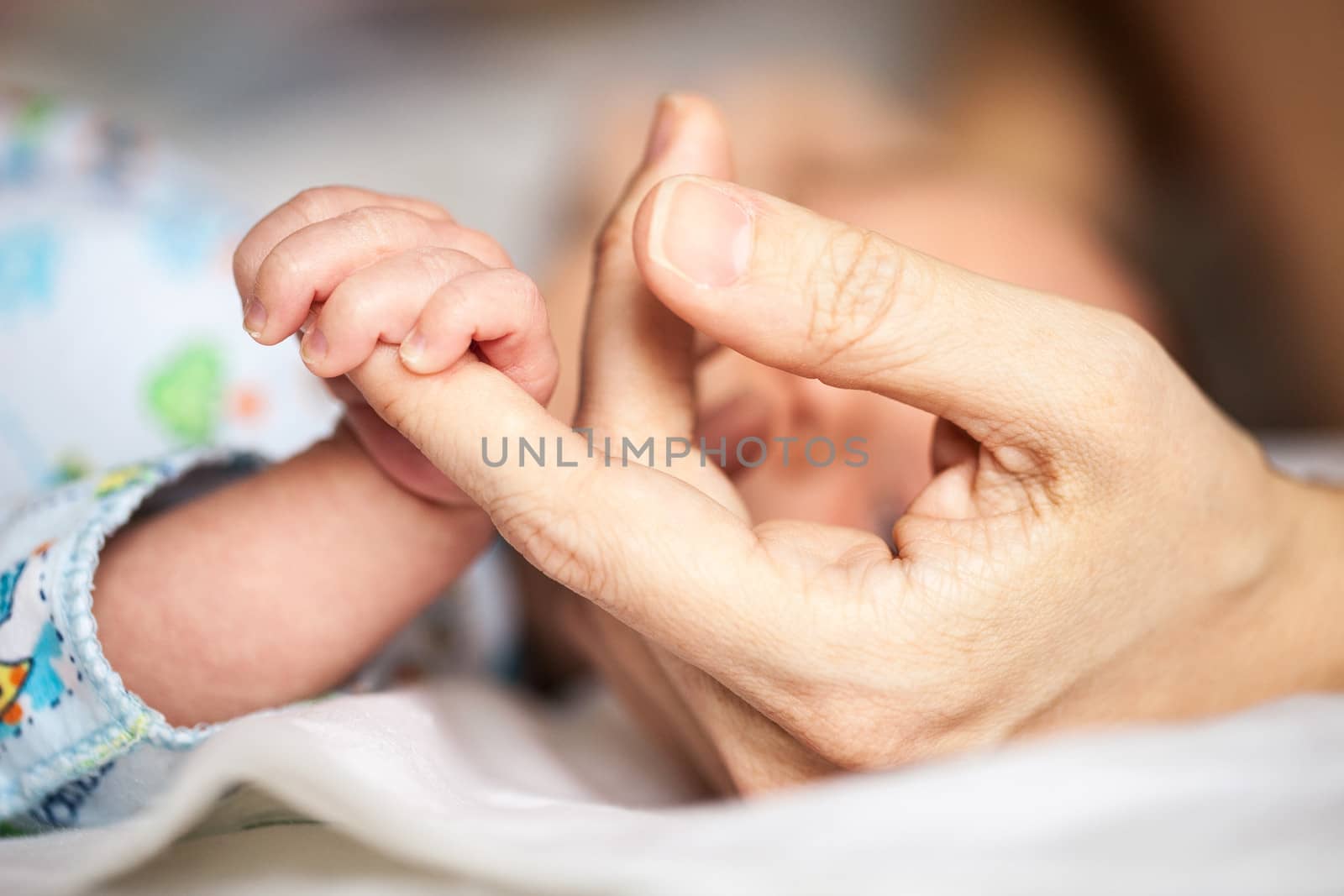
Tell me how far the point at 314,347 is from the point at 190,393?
0.62 meters

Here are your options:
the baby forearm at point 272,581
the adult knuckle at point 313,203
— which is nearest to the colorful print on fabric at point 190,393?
the baby forearm at point 272,581

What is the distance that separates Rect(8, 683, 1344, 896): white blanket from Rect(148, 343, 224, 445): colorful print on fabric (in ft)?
1.83

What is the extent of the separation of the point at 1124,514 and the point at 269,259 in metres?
0.40

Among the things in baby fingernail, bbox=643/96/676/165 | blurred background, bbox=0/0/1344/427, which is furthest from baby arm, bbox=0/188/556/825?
blurred background, bbox=0/0/1344/427

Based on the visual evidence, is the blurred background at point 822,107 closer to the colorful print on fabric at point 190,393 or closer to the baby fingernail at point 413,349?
the colorful print on fabric at point 190,393

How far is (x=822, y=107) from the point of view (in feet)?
5.18

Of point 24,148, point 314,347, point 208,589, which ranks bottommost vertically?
point 208,589

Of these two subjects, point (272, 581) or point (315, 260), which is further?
point (272, 581)

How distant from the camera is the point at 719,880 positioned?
1.17 feet

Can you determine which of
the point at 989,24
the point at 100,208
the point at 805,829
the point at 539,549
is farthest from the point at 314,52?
the point at 805,829

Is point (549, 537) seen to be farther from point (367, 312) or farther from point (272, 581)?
point (272, 581)

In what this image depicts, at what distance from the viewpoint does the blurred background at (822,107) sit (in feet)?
4.44

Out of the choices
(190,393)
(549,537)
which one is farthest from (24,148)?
(549,537)

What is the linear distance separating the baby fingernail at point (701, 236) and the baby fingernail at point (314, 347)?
15 cm
